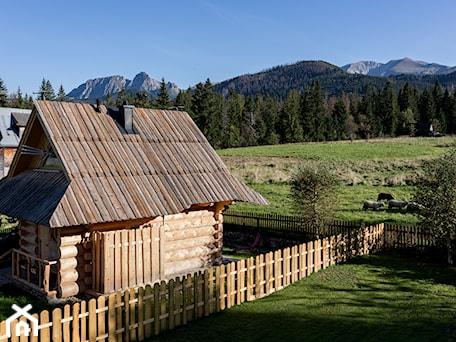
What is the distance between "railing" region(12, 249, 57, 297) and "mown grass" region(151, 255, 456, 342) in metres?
4.83

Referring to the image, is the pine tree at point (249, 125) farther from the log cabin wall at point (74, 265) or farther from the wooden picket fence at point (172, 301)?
the log cabin wall at point (74, 265)

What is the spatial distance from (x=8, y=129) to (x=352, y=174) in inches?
1443

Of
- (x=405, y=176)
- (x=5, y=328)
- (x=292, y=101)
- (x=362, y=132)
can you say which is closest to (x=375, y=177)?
(x=405, y=176)

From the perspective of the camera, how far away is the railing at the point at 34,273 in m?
12.6

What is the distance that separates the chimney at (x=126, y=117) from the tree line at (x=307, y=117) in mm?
73545

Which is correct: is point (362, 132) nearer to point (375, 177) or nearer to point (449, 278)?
point (375, 177)

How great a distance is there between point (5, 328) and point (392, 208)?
83.7ft

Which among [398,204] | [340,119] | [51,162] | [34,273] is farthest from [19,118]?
[340,119]

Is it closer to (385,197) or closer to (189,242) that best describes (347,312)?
(189,242)

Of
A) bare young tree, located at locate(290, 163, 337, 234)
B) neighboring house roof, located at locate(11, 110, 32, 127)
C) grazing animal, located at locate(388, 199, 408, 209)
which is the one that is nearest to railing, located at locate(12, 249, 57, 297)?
bare young tree, located at locate(290, 163, 337, 234)

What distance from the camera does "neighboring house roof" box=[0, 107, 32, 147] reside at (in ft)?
135

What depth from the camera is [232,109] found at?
10312cm

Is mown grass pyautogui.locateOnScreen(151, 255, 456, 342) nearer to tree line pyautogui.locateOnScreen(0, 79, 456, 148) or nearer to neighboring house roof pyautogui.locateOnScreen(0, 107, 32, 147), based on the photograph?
neighboring house roof pyautogui.locateOnScreen(0, 107, 32, 147)

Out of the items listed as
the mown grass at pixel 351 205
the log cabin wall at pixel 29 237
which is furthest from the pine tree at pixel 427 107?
the log cabin wall at pixel 29 237
